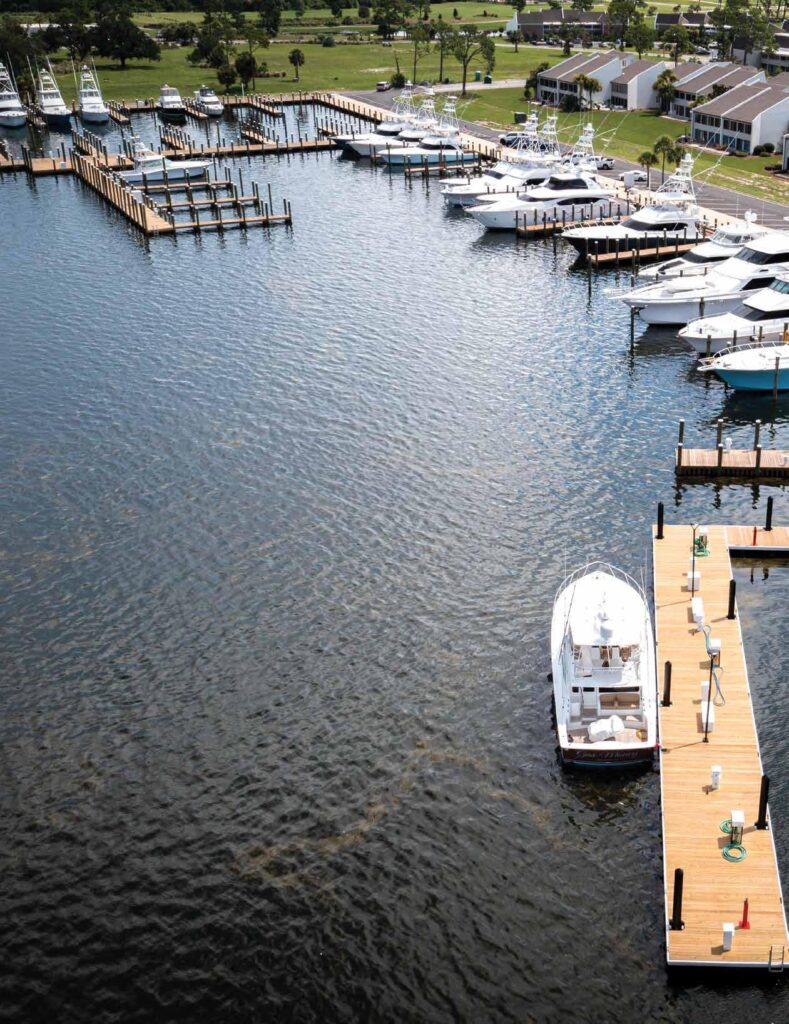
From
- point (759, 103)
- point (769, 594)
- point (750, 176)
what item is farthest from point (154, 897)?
point (759, 103)

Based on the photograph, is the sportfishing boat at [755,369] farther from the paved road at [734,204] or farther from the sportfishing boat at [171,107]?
the sportfishing boat at [171,107]

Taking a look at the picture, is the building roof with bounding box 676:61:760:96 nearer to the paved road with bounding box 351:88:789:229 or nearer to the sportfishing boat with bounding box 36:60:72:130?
the paved road with bounding box 351:88:789:229

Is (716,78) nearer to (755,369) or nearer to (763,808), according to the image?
(755,369)

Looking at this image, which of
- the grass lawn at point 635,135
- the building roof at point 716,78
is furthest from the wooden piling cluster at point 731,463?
the building roof at point 716,78

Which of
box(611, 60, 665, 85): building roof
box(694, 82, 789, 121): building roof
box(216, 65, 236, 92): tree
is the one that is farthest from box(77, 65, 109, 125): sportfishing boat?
box(694, 82, 789, 121): building roof

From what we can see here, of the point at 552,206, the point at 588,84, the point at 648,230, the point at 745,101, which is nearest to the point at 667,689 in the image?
the point at 648,230
